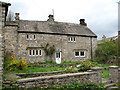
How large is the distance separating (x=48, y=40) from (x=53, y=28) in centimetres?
306

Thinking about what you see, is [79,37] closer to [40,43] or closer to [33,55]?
[40,43]

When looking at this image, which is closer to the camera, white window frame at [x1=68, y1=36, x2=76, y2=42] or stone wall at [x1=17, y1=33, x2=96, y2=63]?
stone wall at [x1=17, y1=33, x2=96, y2=63]

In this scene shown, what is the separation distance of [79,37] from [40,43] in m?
8.34

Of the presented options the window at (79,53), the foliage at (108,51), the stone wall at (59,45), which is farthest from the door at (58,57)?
the foliage at (108,51)

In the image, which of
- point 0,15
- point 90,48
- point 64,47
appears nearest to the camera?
point 0,15

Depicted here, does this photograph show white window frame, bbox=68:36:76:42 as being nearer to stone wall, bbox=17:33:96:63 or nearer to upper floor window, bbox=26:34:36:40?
stone wall, bbox=17:33:96:63

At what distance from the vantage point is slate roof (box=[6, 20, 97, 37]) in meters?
24.3

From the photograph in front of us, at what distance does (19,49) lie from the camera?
74.2 feet

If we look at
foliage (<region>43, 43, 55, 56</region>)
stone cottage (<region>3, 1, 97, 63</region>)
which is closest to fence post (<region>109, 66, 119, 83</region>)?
foliage (<region>43, 43, 55, 56</region>)

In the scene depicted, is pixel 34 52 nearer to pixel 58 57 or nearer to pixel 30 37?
pixel 30 37

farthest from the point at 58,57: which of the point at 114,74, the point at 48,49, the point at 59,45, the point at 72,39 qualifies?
the point at 114,74

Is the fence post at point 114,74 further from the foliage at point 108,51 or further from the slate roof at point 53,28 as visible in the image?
the slate roof at point 53,28

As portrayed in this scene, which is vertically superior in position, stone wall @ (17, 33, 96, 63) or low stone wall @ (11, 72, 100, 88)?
stone wall @ (17, 33, 96, 63)

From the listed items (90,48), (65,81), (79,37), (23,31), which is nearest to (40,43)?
(23,31)
